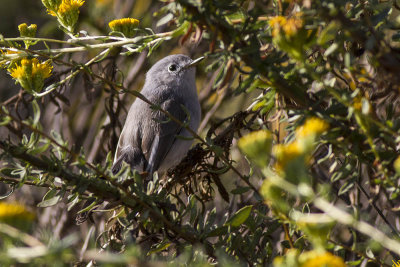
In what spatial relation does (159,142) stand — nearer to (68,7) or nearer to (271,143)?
(68,7)

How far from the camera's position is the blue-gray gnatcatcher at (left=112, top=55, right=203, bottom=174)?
302 centimetres

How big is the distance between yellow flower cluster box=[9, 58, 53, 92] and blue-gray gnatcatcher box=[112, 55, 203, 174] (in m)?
1.35

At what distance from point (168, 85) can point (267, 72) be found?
94.0 inches

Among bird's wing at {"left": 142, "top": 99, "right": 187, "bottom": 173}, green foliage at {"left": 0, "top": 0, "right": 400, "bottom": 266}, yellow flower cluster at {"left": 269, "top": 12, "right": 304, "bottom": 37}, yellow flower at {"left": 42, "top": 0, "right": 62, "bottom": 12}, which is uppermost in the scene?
yellow flower cluster at {"left": 269, "top": 12, "right": 304, "bottom": 37}

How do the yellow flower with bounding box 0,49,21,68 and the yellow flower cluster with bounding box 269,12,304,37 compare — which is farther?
the yellow flower with bounding box 0,49,21,68

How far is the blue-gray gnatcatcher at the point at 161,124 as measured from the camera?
3018 millimetres

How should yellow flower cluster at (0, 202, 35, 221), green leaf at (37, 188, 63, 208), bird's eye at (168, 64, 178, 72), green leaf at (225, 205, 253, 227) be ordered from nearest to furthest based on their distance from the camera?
yellow flower cluster at (0, 202, 35, 221) < green leaf at (225, 205, 253, 227) < green leaf at (37, 188, 63, 208) < bird's eye at (168, 64, 178, 72)

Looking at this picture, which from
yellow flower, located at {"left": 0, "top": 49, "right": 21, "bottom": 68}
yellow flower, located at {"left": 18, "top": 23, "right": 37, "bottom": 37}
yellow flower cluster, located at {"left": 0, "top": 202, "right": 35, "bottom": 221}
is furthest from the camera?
yellow flower, located at {"left": 18, "top": 23, "right": 37, "bottom": 37}

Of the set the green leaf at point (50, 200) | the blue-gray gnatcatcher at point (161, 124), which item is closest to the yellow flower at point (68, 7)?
the green leaf at point (50, 200)

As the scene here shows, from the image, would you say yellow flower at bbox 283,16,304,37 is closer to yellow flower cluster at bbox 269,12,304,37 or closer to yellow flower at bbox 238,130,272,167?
yellow flower cluster at bbox 269,12,304,37

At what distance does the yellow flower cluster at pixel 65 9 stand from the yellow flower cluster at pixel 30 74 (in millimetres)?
197

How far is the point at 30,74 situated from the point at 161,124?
1.63m

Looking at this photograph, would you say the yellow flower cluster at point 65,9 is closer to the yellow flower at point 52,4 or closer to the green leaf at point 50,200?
the yellow flower at point 52,4

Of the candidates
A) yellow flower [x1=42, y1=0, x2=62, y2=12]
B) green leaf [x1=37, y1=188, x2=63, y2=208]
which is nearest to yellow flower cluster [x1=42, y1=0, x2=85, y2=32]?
yellow flower [x1=42, y1=0, x2=62, y2=12]
